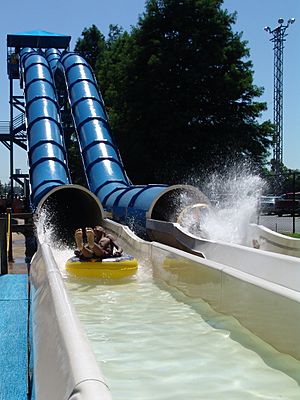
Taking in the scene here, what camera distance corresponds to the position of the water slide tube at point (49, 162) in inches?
478

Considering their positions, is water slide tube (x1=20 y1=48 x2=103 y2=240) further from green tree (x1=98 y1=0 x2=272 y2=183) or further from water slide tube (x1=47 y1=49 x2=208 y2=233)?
green tree (x1=98 y1=0 x2=272 y2=183)

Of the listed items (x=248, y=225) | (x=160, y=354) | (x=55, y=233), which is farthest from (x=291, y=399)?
(x=55, y=233)

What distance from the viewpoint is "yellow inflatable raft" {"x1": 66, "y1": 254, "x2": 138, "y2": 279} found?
6.67m

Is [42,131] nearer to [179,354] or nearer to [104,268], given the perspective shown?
[104,268]

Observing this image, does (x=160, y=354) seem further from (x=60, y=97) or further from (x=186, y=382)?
(x=60, y=97)

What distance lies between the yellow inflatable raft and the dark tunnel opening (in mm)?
4411

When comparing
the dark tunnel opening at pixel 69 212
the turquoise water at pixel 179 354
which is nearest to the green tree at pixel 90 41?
the dark tunnel opening at pixel 69 212

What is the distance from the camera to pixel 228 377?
9.93 ft

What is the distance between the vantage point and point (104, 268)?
671cm

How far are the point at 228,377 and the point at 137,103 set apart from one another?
1977 centimetres

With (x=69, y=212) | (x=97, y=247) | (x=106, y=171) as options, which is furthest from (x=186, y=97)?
(x=97, y=247)

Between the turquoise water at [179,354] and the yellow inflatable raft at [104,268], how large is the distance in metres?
1.42

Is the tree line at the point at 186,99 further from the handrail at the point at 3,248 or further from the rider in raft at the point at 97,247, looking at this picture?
the rider in raft at the point at 97,247

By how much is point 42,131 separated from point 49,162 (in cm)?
160
